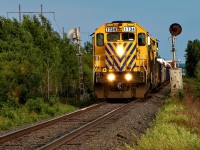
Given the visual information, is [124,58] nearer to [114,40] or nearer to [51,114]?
[114,40]

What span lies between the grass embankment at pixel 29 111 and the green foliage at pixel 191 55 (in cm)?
6450

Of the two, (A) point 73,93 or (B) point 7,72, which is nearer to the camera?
(B) point 7,72

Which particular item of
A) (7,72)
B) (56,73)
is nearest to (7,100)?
(7,72)

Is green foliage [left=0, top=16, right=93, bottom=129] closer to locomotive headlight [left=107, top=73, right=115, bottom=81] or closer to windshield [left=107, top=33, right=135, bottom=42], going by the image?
locomotive headlight [left=107, top=73, right=115, bottom=81]

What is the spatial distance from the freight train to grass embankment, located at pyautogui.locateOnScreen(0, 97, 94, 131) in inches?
77.9

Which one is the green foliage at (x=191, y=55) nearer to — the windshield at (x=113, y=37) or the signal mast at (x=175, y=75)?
the signal mast at (x=175, y=75)

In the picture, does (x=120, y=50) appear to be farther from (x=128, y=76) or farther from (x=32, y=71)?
(x=32, y=71)

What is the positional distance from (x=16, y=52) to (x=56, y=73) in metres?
4.73

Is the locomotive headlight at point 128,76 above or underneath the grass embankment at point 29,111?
above

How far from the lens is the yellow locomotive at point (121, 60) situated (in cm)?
2131

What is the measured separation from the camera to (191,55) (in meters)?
85.8

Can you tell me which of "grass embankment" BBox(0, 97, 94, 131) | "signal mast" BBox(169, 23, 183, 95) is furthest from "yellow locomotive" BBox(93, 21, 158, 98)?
"grass embankment" BBox(0, 97, 94, 131)

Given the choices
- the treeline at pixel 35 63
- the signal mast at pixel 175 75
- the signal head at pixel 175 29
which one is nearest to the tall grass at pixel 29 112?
the treeline at pixel 35 63

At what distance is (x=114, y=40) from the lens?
21844 millimetres
